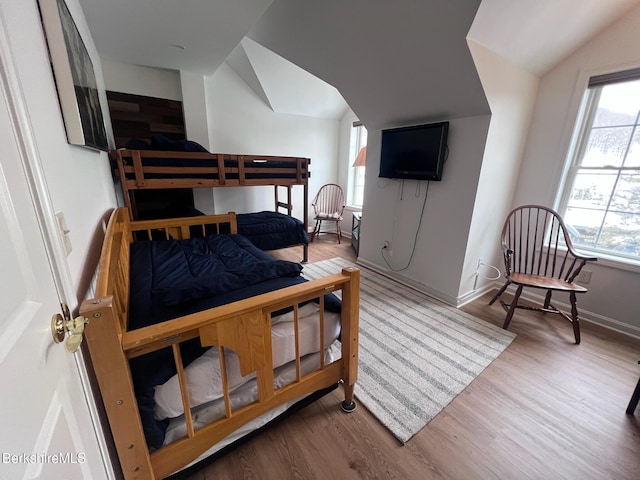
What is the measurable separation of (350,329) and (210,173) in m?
2.36

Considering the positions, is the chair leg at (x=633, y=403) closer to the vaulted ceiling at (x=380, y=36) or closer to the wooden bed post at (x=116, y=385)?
the vaulted ceiling at (x=380, y=36)

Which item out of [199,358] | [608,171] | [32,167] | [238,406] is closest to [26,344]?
[32,167]

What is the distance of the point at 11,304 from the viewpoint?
406mm

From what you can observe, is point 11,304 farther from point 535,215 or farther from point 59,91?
point 535,215

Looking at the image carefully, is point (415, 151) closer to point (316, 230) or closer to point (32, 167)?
point (316, 230)

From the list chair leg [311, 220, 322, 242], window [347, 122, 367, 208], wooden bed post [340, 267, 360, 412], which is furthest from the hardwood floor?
window [347, 122, 367, 208]

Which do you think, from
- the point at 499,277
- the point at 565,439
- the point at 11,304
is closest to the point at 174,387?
the point at 11,304

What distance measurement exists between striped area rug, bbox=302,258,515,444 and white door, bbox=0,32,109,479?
131cm

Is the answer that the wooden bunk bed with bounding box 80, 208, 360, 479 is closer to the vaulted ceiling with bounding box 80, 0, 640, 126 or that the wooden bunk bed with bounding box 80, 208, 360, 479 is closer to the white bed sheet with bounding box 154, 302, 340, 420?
the white bed sheet with bounding box 154, 302, 340, 420

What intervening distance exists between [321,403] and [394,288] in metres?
1.60

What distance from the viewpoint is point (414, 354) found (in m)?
1.84

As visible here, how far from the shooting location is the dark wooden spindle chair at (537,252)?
2133 millimetres

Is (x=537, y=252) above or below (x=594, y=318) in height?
above

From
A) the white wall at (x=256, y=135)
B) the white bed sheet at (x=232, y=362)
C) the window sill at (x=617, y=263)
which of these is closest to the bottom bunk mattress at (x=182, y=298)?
the white bed sheet at (x=232, y=362)
